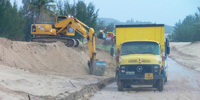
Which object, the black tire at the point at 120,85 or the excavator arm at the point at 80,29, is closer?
the black tire at the point at 120,85

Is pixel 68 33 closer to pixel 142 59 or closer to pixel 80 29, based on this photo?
pixel 80 29

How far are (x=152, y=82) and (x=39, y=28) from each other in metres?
14.9

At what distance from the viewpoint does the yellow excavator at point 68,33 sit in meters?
24.2

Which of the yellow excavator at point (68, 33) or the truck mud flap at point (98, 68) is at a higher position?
the yellow excavator at point (68, 33)

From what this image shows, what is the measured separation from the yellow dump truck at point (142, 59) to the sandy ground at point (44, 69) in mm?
2236

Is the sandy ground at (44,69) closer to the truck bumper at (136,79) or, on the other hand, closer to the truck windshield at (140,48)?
the truck bumper at (136,79)

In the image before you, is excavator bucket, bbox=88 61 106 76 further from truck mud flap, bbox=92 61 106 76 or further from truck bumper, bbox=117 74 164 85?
truck bumper, bbox=117 74 164 85

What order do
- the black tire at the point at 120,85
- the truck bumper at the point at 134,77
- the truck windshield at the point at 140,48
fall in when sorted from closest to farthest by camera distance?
the truck bumper at the point at 134,77
the black tire at the point at 120,85
the truck windshield at the point at 140,48

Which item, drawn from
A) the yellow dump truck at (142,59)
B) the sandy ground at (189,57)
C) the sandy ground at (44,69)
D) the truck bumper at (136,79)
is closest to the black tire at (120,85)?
the yellow dump truck at (142,59)

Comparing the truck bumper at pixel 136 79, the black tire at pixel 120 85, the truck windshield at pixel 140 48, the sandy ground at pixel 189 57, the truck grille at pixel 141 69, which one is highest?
the truck windshield at pixel 140 48

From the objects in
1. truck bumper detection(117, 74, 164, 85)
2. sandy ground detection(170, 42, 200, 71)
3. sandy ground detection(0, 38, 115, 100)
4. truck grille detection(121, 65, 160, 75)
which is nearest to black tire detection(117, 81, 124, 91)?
truck bumper detection(117, 74, 164, 85)

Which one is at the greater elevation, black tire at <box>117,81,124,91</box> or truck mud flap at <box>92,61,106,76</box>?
black tire at <box>117,81,124,91</box>

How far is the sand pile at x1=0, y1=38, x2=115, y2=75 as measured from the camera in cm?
2009

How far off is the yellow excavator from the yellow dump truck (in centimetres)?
667
